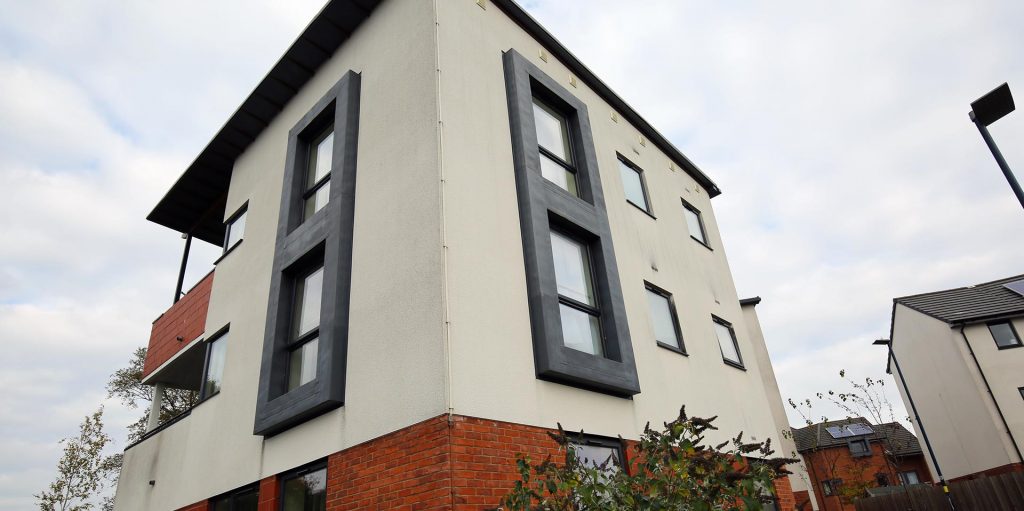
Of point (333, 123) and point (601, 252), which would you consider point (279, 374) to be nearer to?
Answer: point (333, 123)

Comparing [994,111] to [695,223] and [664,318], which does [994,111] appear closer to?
[664,318]

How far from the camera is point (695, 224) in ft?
48.3

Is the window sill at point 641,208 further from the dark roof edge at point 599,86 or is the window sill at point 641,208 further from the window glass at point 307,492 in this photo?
the window glass at point 307,492

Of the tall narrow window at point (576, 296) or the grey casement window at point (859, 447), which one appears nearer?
the tall narrow window at point (576, 296)

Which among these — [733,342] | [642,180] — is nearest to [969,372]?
[733,342]

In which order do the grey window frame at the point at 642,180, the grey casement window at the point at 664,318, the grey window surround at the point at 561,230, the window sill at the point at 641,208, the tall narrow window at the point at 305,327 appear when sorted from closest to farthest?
the grey window surround at the point at 561,230, the tall narrow window at the point at 305,327, the grey casement window at the point at 664,318, the window sill at the point at 641,208, the grey window frame at the point at 642,180

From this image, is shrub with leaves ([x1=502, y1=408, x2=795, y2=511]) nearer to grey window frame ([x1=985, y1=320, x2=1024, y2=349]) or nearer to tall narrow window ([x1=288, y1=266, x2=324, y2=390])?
tall narrow window ([x1=288, y1=266, x2=324, y2=390])

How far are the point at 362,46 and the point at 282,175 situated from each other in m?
3.16

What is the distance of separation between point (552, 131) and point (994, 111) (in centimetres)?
672

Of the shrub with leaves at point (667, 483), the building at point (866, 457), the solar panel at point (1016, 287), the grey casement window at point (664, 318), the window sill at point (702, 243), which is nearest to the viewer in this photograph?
the shrub with leaves at point (667, 483)

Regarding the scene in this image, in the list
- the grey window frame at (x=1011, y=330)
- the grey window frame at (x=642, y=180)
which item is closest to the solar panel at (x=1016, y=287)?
the grey window frame at (x=1011, y=330)

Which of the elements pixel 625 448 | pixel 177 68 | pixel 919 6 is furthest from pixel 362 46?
pixel 919 6

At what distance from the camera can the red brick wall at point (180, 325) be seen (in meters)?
12.3

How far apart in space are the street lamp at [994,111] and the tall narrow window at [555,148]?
6.05m
